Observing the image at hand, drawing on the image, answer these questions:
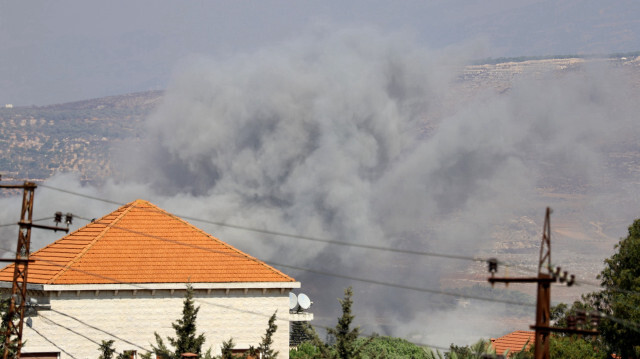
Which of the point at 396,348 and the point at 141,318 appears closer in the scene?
the point at 141,318

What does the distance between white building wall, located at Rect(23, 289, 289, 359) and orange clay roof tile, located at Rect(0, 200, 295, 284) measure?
81cm

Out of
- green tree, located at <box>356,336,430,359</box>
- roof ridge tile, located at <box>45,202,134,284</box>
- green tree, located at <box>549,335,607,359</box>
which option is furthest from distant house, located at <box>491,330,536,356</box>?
roof ridge tile, located at <box>45,202,134,284</box>

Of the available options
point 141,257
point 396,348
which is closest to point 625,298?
point 396,348

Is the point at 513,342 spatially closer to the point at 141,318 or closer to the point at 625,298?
the point at 625,298

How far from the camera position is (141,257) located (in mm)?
59906

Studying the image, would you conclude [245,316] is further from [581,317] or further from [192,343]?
[581,317]

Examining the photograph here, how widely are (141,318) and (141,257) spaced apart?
11.5 feet

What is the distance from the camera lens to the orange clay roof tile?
2297 inches

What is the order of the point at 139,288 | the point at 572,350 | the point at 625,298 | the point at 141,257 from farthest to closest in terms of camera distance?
the point at 625,298 → the point at 572,350 → the point at 141,257 → the point at 139,288

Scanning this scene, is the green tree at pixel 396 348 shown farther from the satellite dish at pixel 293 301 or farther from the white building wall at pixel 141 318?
the white building wall at pixel 141 318

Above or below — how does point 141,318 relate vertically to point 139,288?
below

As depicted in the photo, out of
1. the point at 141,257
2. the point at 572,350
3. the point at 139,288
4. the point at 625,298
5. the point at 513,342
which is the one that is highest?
the point at 625,298

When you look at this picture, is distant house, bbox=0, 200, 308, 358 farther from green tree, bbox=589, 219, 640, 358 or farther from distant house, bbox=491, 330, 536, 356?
distant house, bbox=491, 330, 536, 356

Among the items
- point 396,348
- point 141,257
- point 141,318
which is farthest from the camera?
point 396,348
